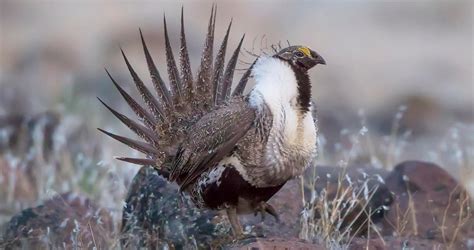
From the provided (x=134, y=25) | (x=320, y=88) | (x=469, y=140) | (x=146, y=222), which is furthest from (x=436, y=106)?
(x=146, y=222)

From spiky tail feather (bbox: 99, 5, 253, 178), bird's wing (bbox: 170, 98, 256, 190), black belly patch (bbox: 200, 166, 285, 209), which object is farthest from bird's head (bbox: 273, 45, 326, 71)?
black belly patch (bbox: 200, 166, 285, 209)

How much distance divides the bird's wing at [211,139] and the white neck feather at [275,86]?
85 mm

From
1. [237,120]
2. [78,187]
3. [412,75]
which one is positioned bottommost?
[412,75]

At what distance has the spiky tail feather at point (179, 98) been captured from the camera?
21.4 feet

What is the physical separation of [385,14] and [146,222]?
1957 cm

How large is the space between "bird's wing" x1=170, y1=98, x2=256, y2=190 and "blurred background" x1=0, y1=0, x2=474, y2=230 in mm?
1702

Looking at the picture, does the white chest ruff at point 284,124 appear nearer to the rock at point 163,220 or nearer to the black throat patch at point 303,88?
the black throat patch at point 303,88

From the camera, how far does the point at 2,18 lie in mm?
23672

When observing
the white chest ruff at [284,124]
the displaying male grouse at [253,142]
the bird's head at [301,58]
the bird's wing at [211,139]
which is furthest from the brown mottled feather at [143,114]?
the bird's head at [301,58]

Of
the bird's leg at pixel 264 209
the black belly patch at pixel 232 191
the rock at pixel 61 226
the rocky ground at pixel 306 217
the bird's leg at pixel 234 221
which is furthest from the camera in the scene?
the rock at pixel 61 226

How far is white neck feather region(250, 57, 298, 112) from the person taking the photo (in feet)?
19.4

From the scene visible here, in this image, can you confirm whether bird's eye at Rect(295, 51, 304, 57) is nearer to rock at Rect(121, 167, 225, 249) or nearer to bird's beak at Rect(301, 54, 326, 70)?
bird's beak at Rect(301, 54, 326, 70)

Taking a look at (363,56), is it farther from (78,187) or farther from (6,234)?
(6,234)

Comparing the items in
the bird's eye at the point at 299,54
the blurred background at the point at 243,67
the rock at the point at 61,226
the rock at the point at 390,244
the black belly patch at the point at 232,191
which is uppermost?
the bird's eye at the point at 299,54
